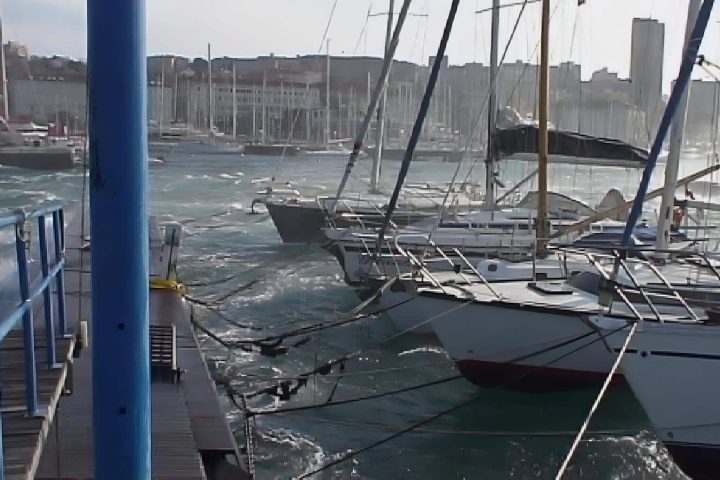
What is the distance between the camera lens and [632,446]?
10289 mm

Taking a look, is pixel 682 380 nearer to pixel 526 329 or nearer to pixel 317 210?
pixel 526 329

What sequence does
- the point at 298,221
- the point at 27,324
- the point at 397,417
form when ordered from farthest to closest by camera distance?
the point at 298,221
the point at 397,417
the point at 27,324

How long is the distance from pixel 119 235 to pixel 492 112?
18136 mm

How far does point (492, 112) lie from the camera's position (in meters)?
20.2

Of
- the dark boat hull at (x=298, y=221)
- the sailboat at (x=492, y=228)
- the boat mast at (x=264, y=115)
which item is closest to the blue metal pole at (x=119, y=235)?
the sailboat at (x=492, y=228)

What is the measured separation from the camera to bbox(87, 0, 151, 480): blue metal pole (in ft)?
8.88

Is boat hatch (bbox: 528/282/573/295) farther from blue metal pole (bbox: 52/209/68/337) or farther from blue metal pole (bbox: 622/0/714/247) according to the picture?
blue metal pole (bbox: 52/209/68/337)

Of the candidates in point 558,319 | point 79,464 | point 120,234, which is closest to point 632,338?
point 558,319

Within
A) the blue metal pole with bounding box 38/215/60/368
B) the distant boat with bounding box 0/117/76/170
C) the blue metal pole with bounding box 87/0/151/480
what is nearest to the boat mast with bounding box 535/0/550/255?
the blue metal pole with bounding box 38/215/60/368

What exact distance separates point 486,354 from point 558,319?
1.33 metres

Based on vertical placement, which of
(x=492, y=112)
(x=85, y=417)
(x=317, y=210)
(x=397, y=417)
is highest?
(x=492, y=112)

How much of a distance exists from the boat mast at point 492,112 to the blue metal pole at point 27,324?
15201 millimetres

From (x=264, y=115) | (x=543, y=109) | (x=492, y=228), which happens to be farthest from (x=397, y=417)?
(x=264, y=115)

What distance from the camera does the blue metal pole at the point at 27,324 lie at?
4195 millimetres
